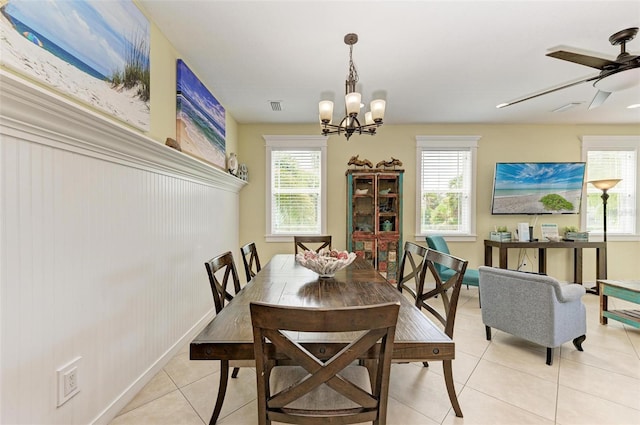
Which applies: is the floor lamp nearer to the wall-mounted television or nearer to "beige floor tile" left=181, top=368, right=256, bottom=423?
the wall-mounted television

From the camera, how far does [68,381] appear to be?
1331 mm

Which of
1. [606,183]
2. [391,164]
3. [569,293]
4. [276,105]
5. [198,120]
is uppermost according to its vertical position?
[276,105]

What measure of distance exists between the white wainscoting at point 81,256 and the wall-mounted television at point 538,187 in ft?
14.9

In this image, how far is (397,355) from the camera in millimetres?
1102

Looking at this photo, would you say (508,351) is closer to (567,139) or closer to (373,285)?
(373,285)

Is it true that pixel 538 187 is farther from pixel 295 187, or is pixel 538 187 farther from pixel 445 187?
pixel 295 187

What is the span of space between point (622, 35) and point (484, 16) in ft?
3.03

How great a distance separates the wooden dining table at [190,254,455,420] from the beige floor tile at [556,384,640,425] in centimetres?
123

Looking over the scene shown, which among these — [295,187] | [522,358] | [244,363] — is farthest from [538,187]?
[244,363]

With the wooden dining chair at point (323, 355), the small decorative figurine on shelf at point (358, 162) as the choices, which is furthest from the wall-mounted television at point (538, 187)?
the wooden dining chair at point (323, 355)

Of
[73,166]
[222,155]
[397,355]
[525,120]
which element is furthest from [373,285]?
[525,120]

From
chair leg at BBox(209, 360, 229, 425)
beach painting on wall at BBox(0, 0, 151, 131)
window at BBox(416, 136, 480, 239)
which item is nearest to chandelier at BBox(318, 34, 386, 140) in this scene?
beach painting on wall at BBox(0, 0, 151, 131)

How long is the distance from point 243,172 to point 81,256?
3.03 metres

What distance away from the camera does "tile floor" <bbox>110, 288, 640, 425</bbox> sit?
5.42ft
